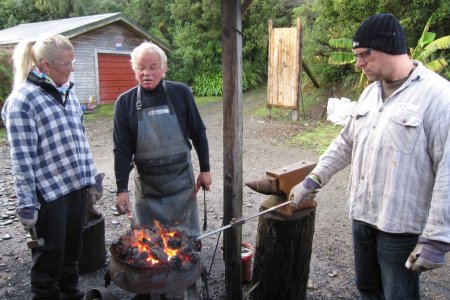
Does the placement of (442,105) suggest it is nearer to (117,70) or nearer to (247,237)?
(247,237)

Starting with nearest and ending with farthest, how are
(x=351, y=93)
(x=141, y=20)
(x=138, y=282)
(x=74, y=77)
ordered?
(x=138, y=282) < (x=351, y=93) < (x=74, y=77) < (x=141, y=20)

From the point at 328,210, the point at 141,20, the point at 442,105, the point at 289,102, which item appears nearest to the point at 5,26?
the point at 141,20

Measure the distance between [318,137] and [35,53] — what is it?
7.67 m

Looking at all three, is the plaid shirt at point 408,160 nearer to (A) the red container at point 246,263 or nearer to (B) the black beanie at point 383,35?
(B) the black beanie at point 383,35

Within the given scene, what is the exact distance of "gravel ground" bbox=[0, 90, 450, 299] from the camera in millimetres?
3645

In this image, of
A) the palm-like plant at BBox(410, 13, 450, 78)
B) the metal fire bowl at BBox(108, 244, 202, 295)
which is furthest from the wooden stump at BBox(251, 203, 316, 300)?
the palm-like plant at BBox(410, 13, 450, 78)

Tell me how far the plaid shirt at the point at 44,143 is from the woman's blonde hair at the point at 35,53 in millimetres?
88

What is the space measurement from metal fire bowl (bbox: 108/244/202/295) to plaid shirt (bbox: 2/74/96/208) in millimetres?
862

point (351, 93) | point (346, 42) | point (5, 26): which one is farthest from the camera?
point (5, 26)

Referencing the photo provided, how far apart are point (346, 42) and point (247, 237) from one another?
764cm

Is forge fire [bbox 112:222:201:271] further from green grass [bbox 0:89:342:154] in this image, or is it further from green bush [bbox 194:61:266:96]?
green bush [bbox 194:61:266:96]

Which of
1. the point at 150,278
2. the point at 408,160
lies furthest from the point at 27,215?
the point at 408,160

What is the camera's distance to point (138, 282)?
2.24 meters

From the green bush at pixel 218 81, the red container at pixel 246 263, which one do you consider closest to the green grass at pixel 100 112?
the green bush at pixel 218 81
